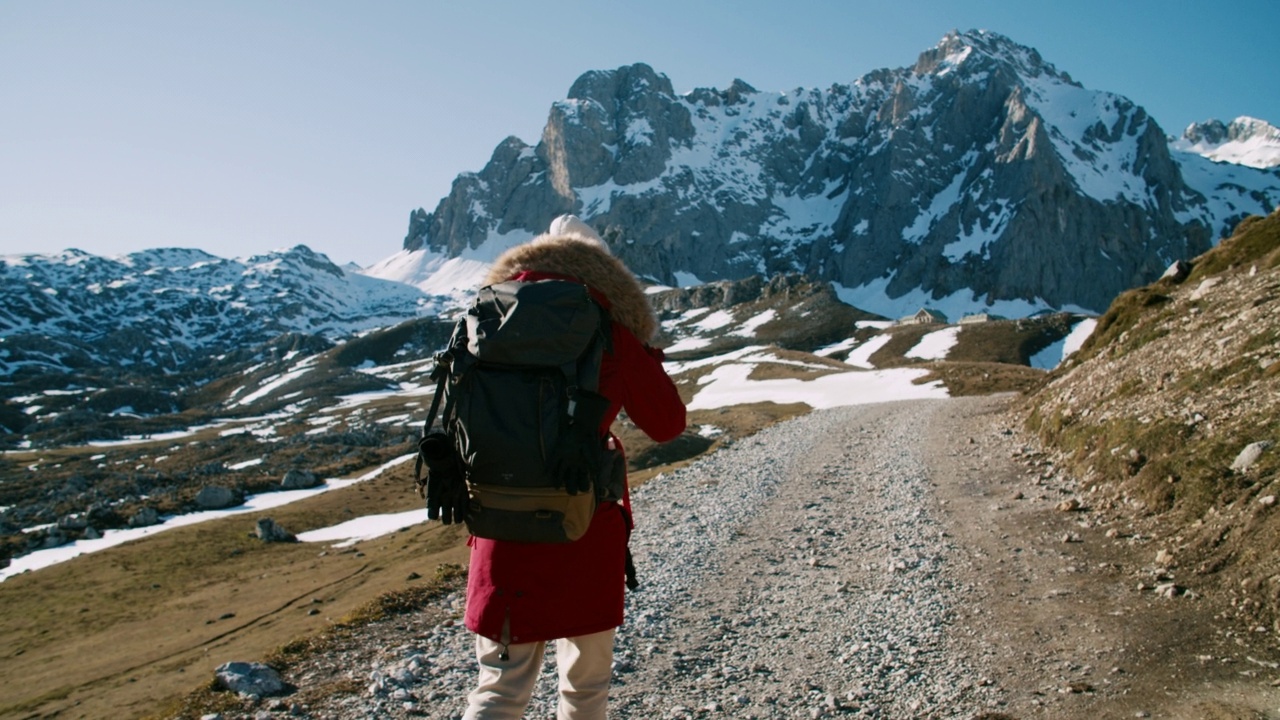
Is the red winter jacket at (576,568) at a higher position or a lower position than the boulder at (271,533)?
higher

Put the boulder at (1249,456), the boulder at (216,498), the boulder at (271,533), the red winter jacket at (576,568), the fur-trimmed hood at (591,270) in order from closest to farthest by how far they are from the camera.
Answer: the red winter jacket at (576,568) → the fur-trimmed hood at (591,270) → the boulder at (1249,456) → the boulder at (271,533) → the boulder at (216,498)

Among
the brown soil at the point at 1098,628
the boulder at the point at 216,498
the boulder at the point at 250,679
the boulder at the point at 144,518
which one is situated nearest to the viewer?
the brown soil at the point at 1098,628

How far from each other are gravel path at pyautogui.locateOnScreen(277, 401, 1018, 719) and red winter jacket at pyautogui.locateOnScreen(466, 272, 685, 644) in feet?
10.6

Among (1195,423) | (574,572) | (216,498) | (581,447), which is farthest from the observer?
(216,498)

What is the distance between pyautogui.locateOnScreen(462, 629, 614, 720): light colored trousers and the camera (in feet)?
14.7

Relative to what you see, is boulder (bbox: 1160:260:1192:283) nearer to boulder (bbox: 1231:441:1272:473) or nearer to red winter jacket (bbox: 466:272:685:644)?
boulder (bbox: 1231:441:1272:473)

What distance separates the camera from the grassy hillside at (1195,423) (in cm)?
823

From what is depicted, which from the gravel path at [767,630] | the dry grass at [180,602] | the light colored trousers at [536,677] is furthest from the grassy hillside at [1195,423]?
the dry grass at [180,602]

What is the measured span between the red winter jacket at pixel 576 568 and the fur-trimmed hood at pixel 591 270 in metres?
0.12

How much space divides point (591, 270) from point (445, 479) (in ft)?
5.31

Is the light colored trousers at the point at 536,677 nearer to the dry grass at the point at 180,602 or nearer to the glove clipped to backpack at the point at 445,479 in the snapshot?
the glove clipped to backpack at the point at 445,479

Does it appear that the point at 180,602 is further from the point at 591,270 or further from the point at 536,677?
the point at 591,270

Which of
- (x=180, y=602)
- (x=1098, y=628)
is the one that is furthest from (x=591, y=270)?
(x=180, y=602)

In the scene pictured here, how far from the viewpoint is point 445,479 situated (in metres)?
4.49
